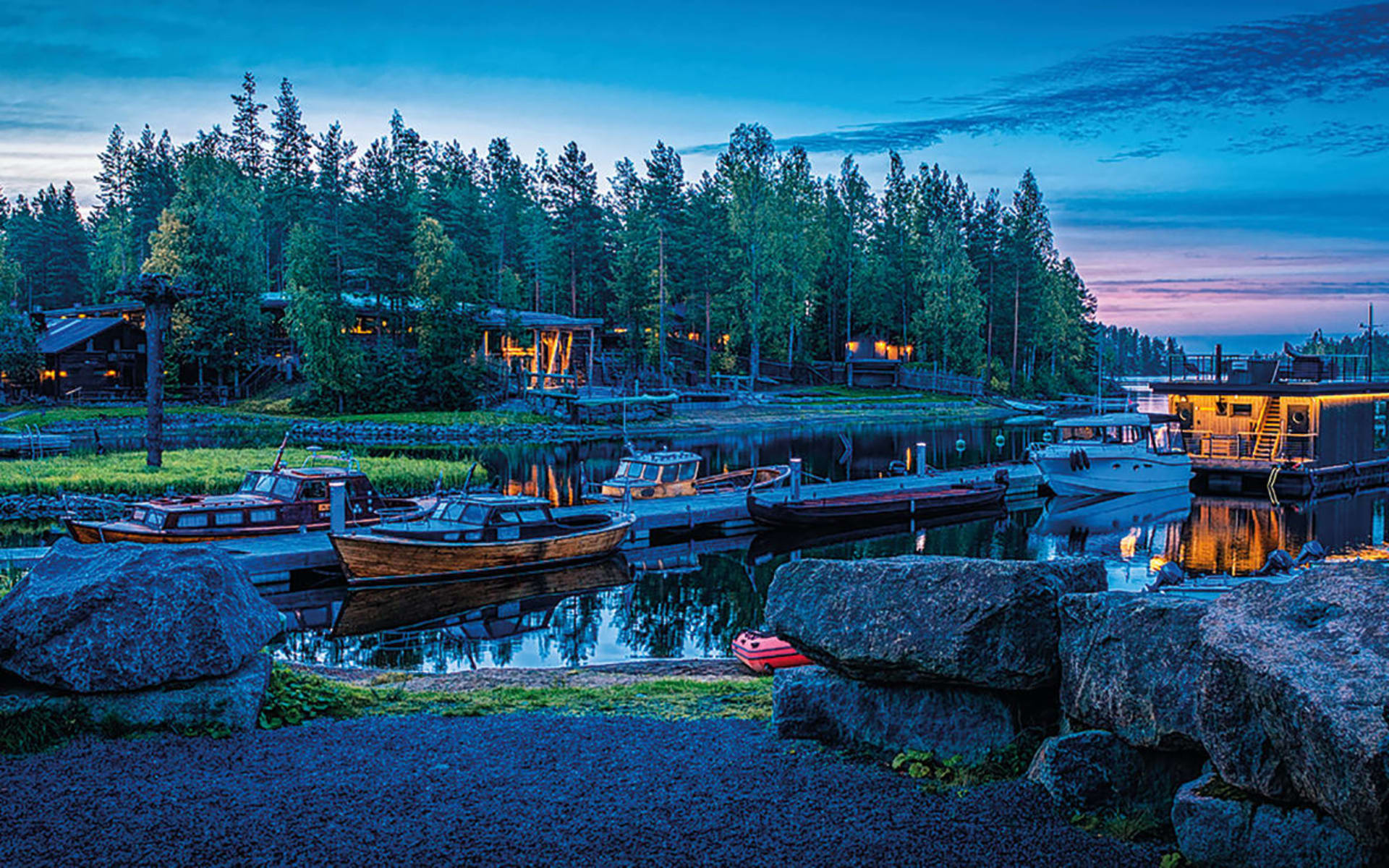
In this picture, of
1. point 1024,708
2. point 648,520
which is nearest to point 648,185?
point 648,520

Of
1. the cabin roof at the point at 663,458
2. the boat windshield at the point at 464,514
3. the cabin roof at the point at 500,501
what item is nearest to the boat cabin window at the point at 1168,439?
the cabin roof at the point at 663,458

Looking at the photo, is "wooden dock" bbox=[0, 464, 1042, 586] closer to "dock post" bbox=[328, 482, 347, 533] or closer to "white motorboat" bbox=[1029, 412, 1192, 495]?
"dock post" bbox=[328, 482, 347, 533]

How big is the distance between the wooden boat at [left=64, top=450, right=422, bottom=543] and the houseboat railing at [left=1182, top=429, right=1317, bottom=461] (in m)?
34.2

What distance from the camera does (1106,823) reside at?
6652 millimetres

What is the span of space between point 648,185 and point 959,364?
3392 centimetres

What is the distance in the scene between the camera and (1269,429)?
45469 millimetres

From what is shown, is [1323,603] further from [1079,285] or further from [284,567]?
[1079,285]

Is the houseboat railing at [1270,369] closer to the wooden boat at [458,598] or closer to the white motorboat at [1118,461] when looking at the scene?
the white motorboat at [1118,461]

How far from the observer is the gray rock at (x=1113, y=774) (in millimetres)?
6805

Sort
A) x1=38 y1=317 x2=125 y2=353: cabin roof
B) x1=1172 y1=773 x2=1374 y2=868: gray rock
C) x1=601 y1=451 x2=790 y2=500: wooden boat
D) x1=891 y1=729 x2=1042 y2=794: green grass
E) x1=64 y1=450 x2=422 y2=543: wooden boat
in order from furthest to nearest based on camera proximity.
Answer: x1=38 y1=317 x2=125 y2=353: cabin roof, x1=601 y1=451 x2=790 y2=500: wooden boat, x1=64 y1=450 x2=422 y2=543: wooden boat, x1=891 y1=729 x2=1042 y2=794: green grass, x1=1172 y1=773 x2=1374 y2=868: gray rock

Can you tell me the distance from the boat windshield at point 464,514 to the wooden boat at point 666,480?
825 cm

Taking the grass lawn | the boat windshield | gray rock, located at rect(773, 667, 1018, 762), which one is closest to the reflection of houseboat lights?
the boat windshield

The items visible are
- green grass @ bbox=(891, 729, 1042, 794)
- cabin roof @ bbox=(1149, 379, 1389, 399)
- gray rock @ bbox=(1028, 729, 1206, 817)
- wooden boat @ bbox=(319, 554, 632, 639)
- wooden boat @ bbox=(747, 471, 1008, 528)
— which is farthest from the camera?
cabin roof @ bbox=(1149, 379, 1389, 399)

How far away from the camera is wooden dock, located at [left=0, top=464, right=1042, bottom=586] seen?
2333cm
